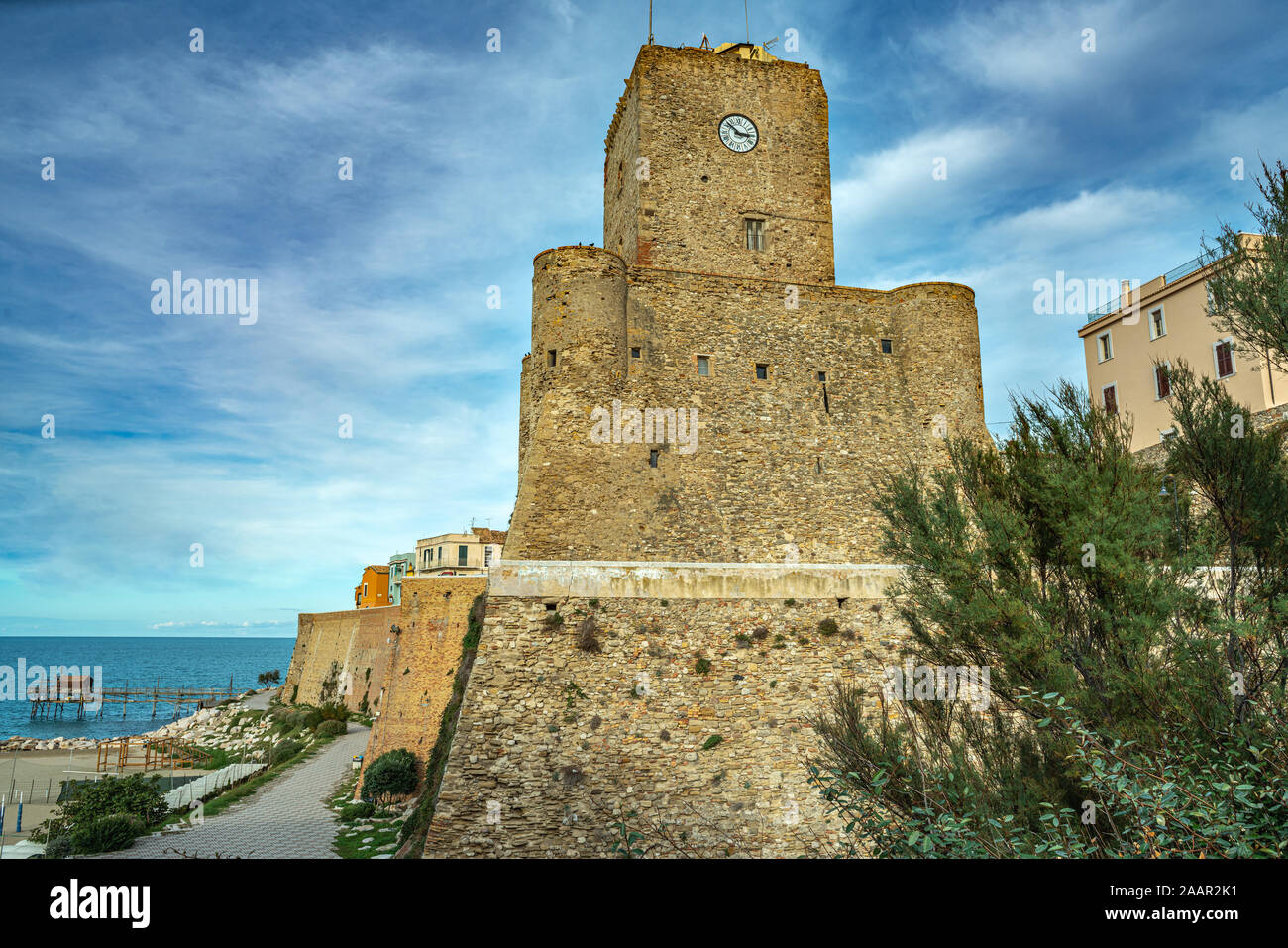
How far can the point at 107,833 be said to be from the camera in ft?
71.1

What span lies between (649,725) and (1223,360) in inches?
886

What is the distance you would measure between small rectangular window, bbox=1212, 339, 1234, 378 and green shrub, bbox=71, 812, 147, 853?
34816mm

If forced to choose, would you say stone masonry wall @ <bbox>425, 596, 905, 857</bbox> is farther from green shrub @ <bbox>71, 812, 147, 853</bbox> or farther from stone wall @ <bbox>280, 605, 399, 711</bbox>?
stone wall @ <bbox>280, 605, 399, 711</bbox>

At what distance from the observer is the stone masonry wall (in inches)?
466

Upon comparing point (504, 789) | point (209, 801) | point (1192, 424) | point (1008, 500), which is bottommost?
point (209, 801)

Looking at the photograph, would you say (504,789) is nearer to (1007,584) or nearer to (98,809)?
(1007,584)

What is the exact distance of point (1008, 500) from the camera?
32.5ft

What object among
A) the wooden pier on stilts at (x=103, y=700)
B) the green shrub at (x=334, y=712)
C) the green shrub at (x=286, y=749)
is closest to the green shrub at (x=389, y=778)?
the green shrub at (x=286, y=749)

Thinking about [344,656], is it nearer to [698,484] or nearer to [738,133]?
[698,484]

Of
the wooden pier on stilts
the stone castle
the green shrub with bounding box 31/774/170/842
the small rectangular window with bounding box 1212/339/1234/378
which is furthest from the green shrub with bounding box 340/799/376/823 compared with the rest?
the wooden pier on stilts

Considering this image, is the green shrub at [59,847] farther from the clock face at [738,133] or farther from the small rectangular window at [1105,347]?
the small rectangular window at [1105,347]

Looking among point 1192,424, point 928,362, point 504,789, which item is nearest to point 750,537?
point 928,362

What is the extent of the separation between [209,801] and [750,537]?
21186 millimetres

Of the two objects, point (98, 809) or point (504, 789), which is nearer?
point (504, 789)
